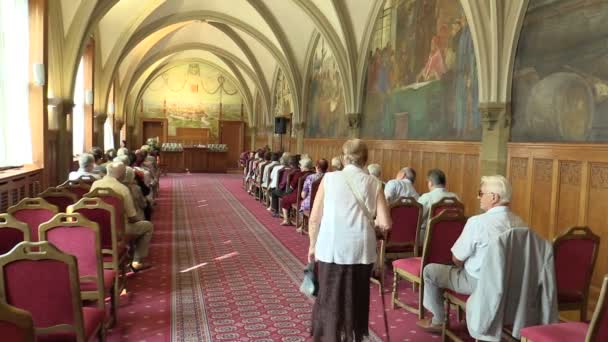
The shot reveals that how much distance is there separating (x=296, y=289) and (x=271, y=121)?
1776 cm

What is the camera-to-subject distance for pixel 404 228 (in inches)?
209

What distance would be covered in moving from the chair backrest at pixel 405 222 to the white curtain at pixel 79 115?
9.70m

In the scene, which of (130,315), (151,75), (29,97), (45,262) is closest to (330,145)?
(29,97)

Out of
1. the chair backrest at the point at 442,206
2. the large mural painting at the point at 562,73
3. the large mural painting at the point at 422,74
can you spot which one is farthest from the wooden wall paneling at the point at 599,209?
the large mural painting at the point at 422,74

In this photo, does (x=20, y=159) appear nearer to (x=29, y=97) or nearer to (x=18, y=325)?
(x=29, y=97)

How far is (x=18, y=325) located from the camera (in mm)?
1760

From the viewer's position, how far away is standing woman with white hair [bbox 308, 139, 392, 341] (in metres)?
3.19

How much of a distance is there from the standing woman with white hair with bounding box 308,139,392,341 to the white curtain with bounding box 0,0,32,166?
5.49 m

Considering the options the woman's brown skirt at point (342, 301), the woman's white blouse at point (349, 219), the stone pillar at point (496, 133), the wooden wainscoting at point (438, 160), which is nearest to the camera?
the woman's white blouse at point (349, 219)

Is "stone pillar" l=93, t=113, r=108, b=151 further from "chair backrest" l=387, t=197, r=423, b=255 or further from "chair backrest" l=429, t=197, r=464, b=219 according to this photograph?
"chair backrest" l=429, t=197, r=464, b=219

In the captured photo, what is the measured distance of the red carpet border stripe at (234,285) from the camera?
4.18 m

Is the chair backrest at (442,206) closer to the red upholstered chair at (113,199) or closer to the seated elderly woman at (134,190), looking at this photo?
the red upholstered chair at (113,199)

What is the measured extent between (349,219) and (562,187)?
362cm

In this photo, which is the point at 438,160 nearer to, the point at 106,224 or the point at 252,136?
the point at 106,224
